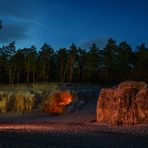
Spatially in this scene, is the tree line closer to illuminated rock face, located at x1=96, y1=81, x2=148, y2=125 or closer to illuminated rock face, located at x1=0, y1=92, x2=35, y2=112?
illuminated rock face, located at x1=0, y1=92, x2=35, y2=112

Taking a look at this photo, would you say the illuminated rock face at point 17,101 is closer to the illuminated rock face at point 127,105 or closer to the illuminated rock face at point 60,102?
the illuminated rock face at point 60,102

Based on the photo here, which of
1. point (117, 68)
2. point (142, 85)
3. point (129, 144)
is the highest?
point (117, 68)

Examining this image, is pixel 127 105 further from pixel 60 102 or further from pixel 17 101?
pixel 17 101

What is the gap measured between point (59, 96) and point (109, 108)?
1864 cm

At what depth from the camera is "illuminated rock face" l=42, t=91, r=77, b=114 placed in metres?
47.8

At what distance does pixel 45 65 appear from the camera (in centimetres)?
9100

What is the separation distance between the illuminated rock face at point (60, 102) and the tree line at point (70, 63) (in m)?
27.9

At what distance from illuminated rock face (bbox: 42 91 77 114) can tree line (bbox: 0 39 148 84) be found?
91.7ft

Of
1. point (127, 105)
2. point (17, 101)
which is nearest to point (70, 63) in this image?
point (17, 101)

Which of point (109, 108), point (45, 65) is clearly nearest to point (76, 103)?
point (109, 108)

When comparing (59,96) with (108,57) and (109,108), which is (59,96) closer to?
(109,108)

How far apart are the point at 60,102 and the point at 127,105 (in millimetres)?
20405

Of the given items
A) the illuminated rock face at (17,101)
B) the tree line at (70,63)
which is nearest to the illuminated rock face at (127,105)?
the illuminated rock face at (17,101)

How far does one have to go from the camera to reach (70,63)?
89750mm
